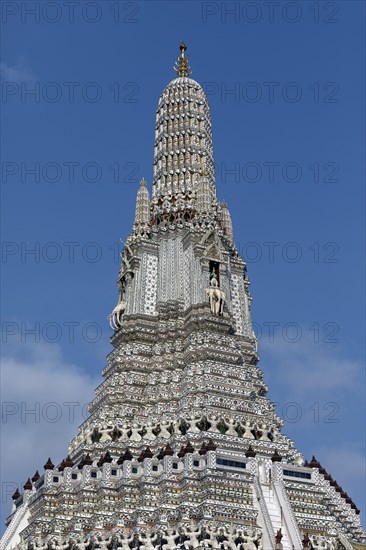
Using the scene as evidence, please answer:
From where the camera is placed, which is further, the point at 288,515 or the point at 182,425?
the point at 182,425

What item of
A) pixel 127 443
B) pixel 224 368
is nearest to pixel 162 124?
pixel 224 368

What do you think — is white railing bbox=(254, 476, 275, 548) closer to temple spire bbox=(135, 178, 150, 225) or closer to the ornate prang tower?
the ornate prang tower

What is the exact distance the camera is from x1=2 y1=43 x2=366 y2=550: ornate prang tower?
1925 inches

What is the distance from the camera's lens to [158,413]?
194 ft

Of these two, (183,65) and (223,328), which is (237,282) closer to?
(223,328)

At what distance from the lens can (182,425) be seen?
5675cm

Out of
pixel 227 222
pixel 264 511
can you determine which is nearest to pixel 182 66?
pixel 227 222

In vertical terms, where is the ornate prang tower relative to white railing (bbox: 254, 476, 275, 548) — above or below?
above

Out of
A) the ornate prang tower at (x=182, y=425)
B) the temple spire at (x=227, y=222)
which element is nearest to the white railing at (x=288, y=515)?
the ornate prang tower at (x=182, y=425)

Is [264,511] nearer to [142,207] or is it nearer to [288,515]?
[288,515]

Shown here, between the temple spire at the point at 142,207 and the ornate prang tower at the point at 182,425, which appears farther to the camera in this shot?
the temple spire at the point at 142,207

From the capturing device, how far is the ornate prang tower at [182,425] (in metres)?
48.9

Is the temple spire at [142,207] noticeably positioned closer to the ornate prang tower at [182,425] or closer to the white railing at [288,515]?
the ornate prang tower at [182,425]

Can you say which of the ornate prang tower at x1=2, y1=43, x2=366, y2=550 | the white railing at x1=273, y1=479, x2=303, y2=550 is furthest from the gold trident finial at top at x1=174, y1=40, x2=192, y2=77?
the white railing at x1=273, y1=479, x2=303, y2=550
